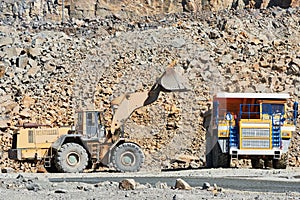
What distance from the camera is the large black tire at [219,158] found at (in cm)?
2339

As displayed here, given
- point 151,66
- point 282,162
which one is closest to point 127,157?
point 282,162

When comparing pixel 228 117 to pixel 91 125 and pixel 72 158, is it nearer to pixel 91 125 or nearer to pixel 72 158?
pixel 91 125

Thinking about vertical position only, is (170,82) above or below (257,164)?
above

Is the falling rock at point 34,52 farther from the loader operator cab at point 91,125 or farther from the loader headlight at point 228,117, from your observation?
the loader headlight at point 228,117

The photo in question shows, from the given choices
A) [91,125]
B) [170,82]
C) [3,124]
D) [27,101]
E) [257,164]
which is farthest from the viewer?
[27,101]

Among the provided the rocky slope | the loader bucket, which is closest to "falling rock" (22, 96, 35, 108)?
the rocky slope

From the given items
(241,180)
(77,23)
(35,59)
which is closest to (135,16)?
(77,23)

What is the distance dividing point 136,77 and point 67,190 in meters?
19.9

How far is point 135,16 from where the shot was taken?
5188 centimetres

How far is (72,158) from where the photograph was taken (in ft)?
74.4

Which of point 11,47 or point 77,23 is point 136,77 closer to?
point 11,47

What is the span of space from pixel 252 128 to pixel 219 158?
4.96 feet

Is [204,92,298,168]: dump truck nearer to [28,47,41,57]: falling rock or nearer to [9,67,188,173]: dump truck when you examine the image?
[9,67,188,173]: dump truck

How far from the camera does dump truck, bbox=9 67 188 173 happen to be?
22625 mm
